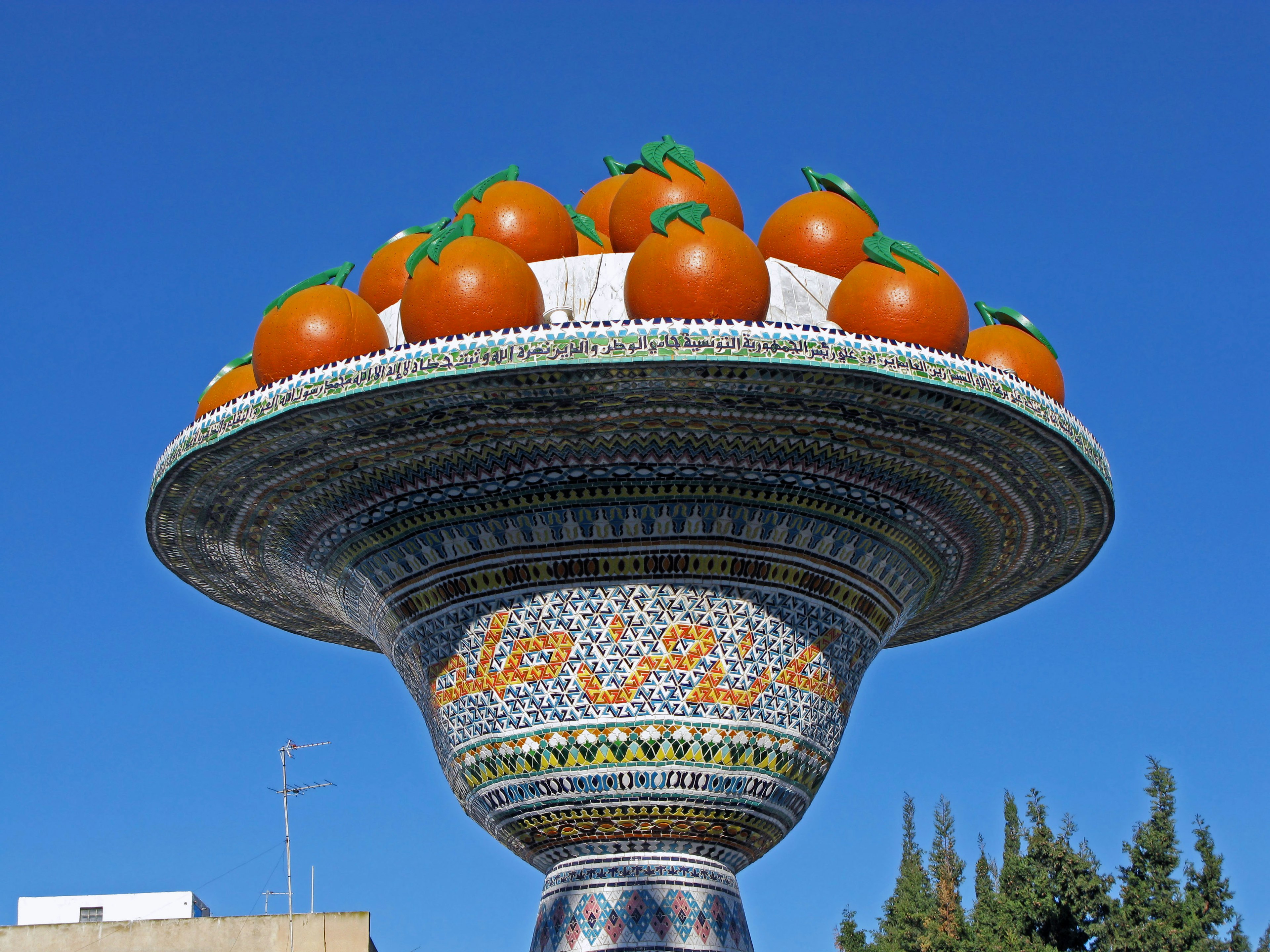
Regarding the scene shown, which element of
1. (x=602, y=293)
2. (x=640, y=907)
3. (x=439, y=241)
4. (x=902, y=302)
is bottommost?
(x=640, y=907)

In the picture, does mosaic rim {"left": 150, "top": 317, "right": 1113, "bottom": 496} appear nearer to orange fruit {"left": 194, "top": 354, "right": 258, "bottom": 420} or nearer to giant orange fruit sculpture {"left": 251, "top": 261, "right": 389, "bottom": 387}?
giant orange fruit sculpture {"left": 251, "top": 261, "right": 389, "bottom": 387}

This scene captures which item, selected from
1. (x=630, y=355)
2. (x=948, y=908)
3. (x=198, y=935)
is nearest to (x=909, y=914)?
(x=948, y=908)

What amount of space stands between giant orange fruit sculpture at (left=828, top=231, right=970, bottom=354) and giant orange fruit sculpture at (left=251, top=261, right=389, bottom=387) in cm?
267

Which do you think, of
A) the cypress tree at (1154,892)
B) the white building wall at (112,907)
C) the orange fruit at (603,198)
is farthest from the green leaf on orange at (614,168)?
the white building wall at (112,907)

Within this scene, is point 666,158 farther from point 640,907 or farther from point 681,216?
point 640,907

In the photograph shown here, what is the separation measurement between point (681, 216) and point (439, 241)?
145 cm

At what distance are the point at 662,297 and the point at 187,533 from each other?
12.3 feet

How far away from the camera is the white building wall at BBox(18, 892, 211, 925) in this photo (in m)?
24.5

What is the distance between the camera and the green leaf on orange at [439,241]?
965 centimetres

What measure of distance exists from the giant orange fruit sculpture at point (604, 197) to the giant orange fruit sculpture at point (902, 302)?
2.78 meters

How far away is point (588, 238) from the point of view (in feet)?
39.0

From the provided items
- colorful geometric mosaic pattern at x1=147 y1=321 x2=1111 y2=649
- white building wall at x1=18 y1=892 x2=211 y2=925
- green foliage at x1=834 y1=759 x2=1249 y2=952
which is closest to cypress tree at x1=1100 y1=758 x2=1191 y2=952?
green foliage at x1=834 y1=759 x2=1249 y2=952

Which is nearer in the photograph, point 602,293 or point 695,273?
point 695,273

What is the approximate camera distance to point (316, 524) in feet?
33.6
